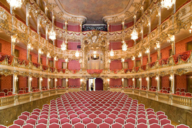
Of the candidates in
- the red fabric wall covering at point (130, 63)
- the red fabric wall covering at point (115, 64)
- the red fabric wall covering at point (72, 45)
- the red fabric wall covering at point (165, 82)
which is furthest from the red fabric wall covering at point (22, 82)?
the red fabric wall covering at point (165, 82)

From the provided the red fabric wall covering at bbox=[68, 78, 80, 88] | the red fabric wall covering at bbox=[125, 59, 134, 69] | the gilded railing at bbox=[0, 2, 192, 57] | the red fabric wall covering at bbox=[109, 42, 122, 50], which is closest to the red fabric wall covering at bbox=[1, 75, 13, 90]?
the gilded railing at bbox=[0, 2, 192, 57]

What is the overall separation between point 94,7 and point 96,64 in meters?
10.2

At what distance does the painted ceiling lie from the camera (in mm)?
22188

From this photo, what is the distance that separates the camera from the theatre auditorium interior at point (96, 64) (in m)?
8.46

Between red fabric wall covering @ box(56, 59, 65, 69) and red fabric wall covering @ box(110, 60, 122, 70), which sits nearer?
red fabric wall covering @ box(56, 59, 65, 69)

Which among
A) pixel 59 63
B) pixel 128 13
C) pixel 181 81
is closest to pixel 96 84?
pixel 59 63

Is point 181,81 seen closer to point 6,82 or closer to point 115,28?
point 115,28

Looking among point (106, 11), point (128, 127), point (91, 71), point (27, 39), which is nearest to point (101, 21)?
point (106, 11)

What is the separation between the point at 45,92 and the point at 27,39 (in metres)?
6.51

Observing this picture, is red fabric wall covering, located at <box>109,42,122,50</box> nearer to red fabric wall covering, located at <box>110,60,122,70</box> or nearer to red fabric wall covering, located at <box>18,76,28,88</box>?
red fabric wall covering, located at <box>110,60,122,70</box>

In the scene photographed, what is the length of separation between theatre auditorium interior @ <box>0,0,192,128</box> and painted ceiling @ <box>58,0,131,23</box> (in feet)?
0.53

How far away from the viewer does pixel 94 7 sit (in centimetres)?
2398

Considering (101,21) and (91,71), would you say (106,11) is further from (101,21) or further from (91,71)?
(91,71)

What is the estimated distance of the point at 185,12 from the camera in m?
10.1
